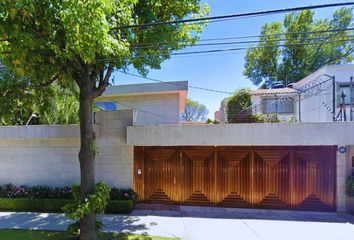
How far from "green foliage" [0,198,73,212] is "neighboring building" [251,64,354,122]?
36.7 feet

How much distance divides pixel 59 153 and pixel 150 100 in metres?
6.19

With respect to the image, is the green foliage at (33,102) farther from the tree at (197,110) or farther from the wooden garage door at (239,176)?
the tree at (197,110)

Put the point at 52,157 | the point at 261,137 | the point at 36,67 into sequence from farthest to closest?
1. the point at 52,157
2. the point at 261,137
3. the point at 36,67

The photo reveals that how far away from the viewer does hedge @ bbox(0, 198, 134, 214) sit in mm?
8602

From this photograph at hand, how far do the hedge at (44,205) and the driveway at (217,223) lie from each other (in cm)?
36

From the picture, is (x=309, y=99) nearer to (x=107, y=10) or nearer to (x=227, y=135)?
(x=227, y=135)

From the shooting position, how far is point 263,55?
31.8m

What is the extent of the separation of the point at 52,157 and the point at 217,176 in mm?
6948

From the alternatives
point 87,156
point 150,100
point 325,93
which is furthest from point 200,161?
point 325,93

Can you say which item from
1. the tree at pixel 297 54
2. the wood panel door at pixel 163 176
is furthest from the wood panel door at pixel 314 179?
the tree at pixel 297 54

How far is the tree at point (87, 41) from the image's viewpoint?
14.2 feet

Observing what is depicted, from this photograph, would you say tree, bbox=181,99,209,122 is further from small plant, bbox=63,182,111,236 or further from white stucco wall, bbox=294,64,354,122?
small plant, bbox=63,182,111,236

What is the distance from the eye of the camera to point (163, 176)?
973 centimetres

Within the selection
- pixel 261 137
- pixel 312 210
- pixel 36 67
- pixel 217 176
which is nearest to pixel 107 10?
pixel 36 67
